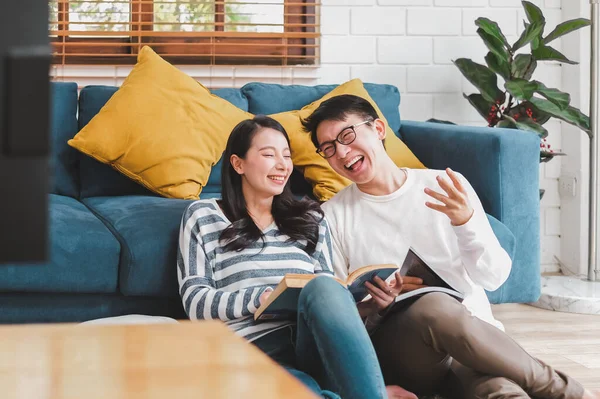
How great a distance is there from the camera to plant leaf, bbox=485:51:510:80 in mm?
3402

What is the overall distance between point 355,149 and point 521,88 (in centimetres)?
145

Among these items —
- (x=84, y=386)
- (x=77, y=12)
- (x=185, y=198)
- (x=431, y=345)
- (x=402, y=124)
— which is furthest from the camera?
(x=77, y=12)

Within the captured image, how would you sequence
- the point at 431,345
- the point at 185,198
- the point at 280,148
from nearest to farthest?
1. the point at 431,345
2. the point at 280,148
3. the point at 185,198

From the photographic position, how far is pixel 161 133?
8.94 ft

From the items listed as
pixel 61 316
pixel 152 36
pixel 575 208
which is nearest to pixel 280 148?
pixel 61 316

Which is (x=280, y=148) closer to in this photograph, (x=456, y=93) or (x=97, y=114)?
(x=97, y=114)

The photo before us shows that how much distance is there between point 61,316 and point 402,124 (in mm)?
1578

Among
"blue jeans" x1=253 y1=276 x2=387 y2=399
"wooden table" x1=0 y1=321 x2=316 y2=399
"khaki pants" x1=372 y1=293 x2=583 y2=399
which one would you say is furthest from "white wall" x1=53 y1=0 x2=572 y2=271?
"wooden table" x1=0 y1=321 x2=316 y2=399

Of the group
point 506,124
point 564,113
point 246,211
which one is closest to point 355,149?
point 246,211

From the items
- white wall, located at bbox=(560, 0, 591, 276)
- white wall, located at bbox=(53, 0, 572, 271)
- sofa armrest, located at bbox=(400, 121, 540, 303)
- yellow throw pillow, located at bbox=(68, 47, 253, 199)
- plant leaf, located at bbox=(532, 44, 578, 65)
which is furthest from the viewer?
white wall, located at bbox=(560, 0, 591, 276)

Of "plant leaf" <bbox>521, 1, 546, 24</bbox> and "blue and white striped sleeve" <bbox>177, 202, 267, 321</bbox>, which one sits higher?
"plant leaf" <bbox>521, 1, 546, 24</bbox>

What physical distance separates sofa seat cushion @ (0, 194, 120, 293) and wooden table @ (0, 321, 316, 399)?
1.43 m

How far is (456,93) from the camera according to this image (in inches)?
148

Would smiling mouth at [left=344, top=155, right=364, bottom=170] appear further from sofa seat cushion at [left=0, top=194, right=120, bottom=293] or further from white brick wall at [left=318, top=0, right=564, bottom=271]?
white brick wall at [left=318, top=0, right=564, bottom=271]
